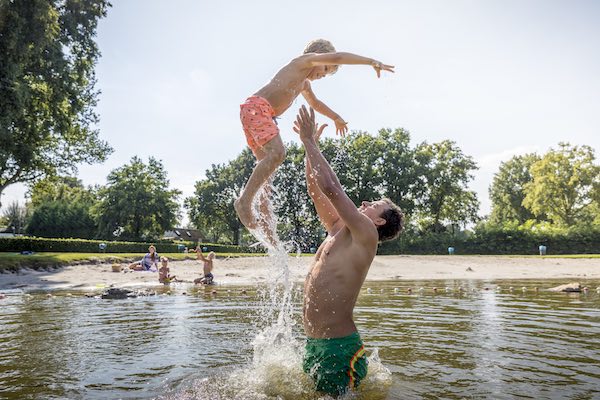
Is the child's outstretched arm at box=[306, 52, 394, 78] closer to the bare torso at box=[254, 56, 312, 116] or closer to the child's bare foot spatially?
the bare torso at box=[254, 56, 312, 116]

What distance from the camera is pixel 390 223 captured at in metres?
4.32

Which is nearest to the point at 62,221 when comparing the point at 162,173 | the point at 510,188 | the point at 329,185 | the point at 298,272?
the point at 162,173

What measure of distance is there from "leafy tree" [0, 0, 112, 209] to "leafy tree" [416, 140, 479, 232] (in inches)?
1555

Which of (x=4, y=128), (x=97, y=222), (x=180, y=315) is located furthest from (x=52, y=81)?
(x=97, y=222)

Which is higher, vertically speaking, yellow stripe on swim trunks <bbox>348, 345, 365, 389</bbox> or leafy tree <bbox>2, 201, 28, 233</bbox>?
leafy tree <bbox>2, 201, 28, 233</bbox>

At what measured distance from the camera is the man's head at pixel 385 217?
4.30m

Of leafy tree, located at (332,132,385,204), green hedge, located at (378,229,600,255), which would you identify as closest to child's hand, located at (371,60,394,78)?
green hedge, located at (378,229,600,255)

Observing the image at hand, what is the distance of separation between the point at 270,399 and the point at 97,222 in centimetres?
6393

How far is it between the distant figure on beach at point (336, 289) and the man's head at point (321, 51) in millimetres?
1972

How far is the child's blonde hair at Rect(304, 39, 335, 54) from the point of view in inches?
225

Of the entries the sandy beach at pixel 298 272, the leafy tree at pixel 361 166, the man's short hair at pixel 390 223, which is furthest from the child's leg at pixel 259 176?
the leafy tree at pixel 361 166

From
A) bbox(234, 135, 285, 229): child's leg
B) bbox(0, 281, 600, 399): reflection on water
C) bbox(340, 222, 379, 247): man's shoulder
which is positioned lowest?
bbox(0, 281, 600, 399): reflection on water

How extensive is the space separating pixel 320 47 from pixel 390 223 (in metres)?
2.64

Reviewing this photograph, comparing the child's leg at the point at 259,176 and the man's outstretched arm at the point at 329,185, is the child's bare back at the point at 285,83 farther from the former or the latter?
the man's outstretched arm at the point at 329,185
